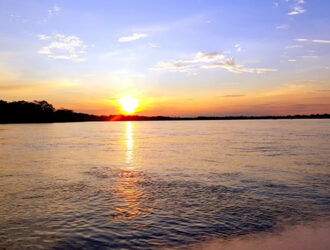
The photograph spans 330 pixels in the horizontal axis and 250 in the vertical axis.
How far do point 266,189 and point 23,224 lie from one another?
12.7m

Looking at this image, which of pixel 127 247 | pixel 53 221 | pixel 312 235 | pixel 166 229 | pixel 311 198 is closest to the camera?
pixel 127 247

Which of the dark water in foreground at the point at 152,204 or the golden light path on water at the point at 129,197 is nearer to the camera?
the dark water in foreground at the point at 152,204

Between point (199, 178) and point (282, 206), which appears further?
point (199, 178)

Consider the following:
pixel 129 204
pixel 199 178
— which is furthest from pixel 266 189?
pixel 129 204

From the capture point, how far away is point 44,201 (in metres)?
14.5

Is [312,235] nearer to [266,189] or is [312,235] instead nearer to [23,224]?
[266,189]

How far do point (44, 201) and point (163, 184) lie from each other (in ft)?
23.4

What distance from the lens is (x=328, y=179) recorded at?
1981cm

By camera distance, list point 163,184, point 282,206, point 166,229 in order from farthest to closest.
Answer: point 163,184 → point 282,206 → point 166,229

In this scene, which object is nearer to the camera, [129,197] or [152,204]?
[152,204]

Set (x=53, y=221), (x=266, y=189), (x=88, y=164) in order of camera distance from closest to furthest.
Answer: (x=53, y=221) < (x=266, y=189) < (x=88, y=164)

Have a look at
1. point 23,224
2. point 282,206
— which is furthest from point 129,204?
point 282,206

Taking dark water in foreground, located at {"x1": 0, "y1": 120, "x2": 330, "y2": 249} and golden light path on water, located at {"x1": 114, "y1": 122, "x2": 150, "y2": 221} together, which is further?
golden light path on water, located at {"x1": 114, "y1": 122, "x2": 150, "y2": 221}

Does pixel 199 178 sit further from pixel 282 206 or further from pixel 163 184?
pixel 282 206
